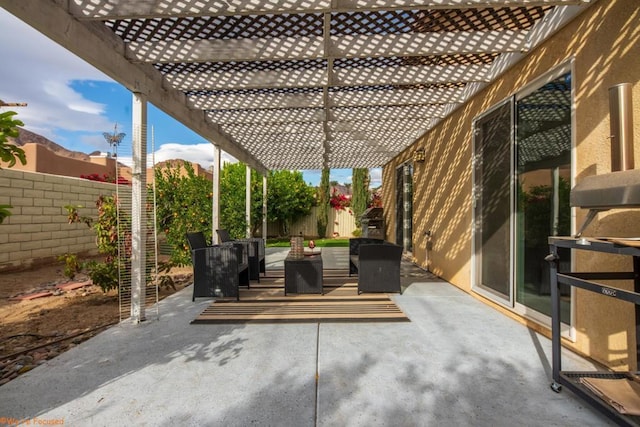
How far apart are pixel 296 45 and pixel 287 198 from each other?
34.8ft

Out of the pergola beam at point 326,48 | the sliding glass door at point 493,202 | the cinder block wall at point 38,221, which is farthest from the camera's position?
the cinder block wall at point 38,221

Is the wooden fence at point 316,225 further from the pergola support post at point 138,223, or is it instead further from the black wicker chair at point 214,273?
the pergola support post at point 138,223

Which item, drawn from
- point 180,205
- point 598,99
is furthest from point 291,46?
point 180,205

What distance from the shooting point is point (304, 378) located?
2.22m

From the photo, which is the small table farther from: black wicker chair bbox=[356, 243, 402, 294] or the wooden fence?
the wooden fence

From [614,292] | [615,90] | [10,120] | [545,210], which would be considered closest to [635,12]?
[615,90]

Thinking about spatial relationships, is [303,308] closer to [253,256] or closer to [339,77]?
[253,256]

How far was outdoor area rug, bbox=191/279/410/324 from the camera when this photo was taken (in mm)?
3457

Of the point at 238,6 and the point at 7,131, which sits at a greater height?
the point at 238,6

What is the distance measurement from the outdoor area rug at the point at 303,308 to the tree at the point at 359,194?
10.6m

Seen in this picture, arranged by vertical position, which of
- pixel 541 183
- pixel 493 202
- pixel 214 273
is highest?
pixel 541 183

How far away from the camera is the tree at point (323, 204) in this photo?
15.1 meters

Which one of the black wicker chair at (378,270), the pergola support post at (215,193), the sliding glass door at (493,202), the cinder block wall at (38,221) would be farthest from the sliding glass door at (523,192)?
the cinder block wall at (38,221)

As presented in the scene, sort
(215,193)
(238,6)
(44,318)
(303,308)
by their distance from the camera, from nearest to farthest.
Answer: (238,6), (44,318), (303,308), (215,193)
